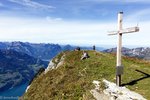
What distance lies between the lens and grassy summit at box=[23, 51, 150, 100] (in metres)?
26.2

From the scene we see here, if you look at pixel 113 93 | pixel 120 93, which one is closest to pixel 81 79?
pixel 113 93

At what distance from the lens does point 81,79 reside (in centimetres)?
2862

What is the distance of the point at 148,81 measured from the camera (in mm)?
27094

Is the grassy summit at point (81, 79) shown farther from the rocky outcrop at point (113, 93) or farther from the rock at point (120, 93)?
the rock at point (120, 93)

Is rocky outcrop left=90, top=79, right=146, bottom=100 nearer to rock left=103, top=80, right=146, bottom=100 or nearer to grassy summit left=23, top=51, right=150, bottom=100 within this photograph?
rock left=103, top=80, right=146, bottom=100

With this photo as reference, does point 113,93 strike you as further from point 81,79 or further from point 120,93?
point 81,79

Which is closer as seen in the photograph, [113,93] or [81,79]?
[113,93]

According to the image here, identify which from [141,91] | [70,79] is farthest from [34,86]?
[141,91]

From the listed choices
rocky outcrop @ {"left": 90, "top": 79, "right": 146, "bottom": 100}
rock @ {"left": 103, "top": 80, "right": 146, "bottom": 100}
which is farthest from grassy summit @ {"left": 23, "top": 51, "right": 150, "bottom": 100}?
rock @ {"left": 103, "top": 80, "right": 146, "bottom": 100}

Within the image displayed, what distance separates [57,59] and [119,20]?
744 inches

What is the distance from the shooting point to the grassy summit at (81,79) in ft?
85.8

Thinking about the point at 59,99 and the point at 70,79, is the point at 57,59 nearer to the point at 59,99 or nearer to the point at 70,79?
the point at 70,79

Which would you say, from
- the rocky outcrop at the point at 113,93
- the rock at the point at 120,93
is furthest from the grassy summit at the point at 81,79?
the rock at the point at 120,93

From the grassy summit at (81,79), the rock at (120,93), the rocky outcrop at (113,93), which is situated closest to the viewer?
the rock at (120,93)
